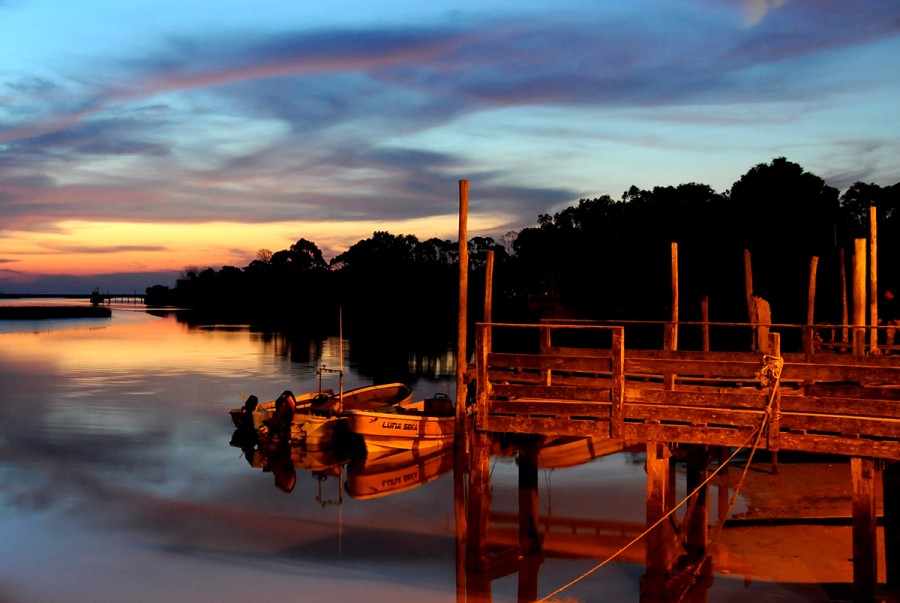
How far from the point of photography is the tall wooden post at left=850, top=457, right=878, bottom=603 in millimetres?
11923

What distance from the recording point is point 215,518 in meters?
21.2

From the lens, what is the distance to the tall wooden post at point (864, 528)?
1192 cm

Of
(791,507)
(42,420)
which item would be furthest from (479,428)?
(42,420)

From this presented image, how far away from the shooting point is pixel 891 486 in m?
13.2

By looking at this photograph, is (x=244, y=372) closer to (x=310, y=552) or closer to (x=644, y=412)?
(x=310, y=552)

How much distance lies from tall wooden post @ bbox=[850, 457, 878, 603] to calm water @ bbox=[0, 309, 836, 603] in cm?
258

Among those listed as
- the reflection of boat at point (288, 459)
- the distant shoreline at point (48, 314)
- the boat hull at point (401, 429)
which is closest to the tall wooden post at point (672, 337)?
the boat hull at point (401, 429)

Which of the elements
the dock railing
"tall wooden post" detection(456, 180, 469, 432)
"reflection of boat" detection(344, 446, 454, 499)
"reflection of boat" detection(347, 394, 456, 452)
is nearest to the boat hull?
"reflection of boat" detection(347, 394, 456, 452)

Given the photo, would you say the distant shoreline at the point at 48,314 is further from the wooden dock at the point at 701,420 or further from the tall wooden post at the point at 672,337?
the wooden dock at the point at 701,420

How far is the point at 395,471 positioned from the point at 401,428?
1616 mm

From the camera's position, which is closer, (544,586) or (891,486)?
(891,486)

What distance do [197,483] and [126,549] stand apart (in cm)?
618

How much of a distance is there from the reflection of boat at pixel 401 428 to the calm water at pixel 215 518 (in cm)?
116

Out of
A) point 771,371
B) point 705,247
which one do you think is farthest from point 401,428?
point 705,247
